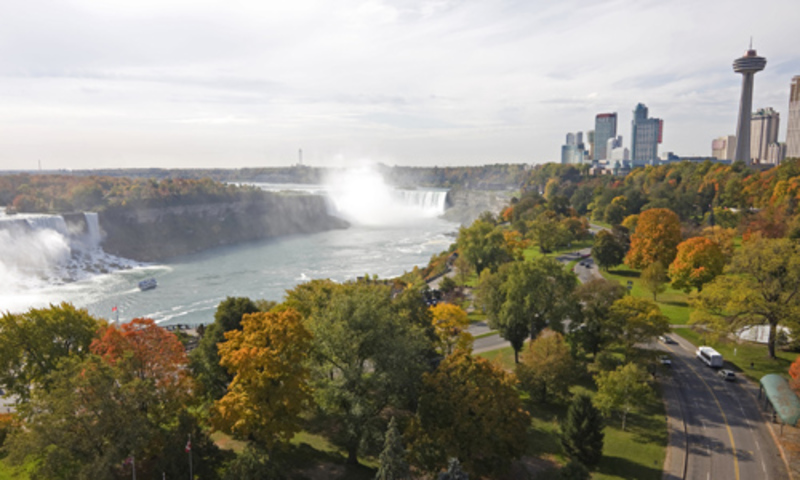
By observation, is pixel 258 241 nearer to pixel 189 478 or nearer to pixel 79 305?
pixel 79 305

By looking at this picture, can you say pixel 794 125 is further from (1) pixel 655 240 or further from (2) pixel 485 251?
(2) pixel 485 251

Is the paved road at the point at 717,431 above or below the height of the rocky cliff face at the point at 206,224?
below

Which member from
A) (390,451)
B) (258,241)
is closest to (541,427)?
(390,451)

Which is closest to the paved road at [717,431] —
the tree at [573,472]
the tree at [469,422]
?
the tree at [573,472]

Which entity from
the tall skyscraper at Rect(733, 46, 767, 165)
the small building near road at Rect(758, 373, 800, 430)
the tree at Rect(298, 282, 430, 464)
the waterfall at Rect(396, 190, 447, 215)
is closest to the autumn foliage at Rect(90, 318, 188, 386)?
the tree at Rect(298, 282, 430, 464)

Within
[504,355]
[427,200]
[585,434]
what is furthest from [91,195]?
[585,434]

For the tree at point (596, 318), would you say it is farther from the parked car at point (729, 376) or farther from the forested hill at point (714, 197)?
the forested hill at point (714, 197)
